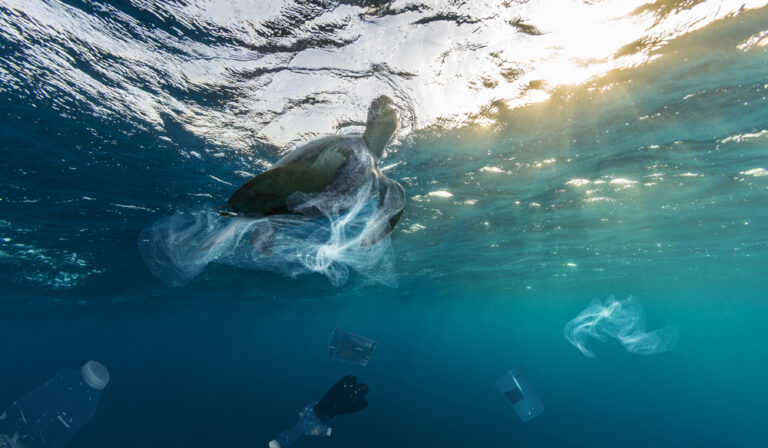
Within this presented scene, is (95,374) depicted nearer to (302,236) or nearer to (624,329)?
(302,236)

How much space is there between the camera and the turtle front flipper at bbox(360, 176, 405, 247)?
8.84ft

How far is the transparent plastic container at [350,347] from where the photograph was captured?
28.0 ft

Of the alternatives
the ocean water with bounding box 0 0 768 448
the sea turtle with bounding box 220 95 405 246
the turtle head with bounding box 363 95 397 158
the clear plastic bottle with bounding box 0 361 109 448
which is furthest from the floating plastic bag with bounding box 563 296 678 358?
the clear plastic bottle with bounding box 0 361 109 448

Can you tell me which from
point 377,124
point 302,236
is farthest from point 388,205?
point 302,236

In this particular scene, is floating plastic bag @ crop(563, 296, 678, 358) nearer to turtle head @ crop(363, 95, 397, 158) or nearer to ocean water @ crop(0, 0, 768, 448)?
ocean water @ crop(0, 0, 768, 448)

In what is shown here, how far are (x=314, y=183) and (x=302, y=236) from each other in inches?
68.6

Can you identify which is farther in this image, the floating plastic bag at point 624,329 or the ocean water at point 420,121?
the floating plastic bag at point 624,329

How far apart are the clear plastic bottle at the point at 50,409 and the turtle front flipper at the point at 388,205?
13296 mm

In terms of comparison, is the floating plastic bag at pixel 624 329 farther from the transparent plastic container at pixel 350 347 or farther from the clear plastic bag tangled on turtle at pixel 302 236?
the clear plastic bag tangled on turtle at pixel 302 236

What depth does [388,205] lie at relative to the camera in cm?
272

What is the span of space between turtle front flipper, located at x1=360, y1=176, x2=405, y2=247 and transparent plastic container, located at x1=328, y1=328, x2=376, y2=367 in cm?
642

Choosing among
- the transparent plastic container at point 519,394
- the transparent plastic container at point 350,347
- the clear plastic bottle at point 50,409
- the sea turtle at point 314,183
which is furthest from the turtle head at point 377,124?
the clear plastic bottle at point 50,409

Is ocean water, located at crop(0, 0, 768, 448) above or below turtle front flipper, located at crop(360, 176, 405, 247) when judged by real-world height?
above

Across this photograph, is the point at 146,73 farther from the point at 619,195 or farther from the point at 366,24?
the point at 619,195
